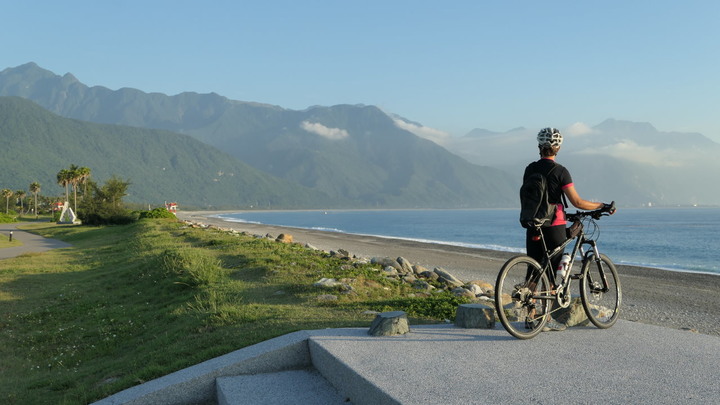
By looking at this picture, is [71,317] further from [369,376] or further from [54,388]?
[369,376]

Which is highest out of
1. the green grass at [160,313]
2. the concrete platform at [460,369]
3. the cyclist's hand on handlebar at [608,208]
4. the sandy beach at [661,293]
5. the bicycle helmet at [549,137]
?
the bicycle helmet at [549,137]

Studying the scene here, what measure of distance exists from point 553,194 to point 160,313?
8.21 meters

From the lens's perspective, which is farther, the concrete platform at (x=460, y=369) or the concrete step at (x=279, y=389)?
the concrete step at (x=279, y=389)

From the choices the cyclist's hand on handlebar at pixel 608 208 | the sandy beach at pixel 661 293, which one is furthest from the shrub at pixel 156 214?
the cyclist's hand on handlebar at pixel 608 208

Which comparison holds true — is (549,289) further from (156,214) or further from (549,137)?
(156,214)

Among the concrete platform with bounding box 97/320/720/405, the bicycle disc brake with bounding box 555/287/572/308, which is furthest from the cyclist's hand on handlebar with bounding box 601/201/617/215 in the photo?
the concrete platform with bounding box 97/320/720/405

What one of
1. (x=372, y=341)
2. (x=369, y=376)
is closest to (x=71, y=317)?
(x=372, y=341)

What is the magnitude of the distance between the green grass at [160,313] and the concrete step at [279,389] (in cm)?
114

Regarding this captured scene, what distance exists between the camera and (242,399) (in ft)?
17.7

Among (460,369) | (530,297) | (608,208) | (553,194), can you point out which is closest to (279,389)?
(460,369)

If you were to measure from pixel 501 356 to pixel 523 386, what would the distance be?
1.01m

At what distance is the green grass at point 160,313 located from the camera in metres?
7.58

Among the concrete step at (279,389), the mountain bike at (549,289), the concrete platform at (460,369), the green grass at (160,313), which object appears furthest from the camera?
the green grass at (160,313)

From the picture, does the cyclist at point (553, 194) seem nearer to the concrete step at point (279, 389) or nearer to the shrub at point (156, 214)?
the concrete step at point (279, 389)
